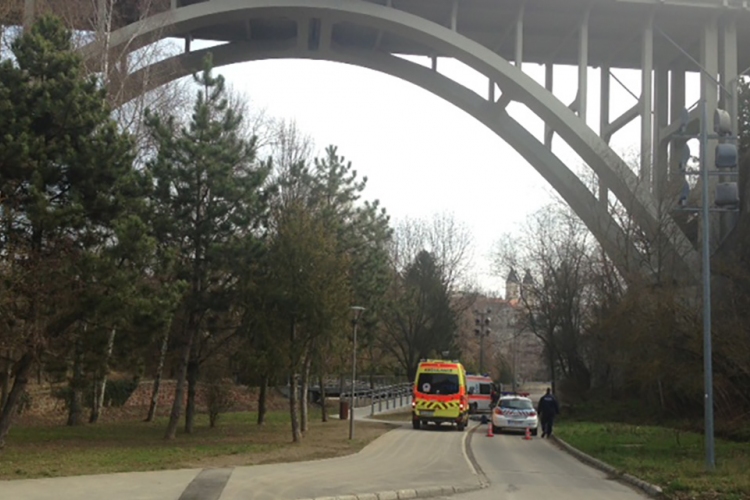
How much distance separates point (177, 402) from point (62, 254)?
7535mm

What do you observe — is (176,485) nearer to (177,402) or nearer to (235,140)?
(177,402)

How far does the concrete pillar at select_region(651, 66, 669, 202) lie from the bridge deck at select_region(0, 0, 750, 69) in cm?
78

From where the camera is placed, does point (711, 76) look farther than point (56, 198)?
Yes

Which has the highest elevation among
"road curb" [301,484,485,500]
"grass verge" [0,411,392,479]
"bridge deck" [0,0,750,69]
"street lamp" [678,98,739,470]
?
"bridge deck" [0,0,750,69]

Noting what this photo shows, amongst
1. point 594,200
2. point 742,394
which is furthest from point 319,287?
point 594,200

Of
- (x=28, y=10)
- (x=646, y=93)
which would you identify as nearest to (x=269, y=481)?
(x=28, y=10)

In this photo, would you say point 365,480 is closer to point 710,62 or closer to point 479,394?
point 710,62

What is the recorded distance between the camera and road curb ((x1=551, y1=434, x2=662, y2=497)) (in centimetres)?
1455

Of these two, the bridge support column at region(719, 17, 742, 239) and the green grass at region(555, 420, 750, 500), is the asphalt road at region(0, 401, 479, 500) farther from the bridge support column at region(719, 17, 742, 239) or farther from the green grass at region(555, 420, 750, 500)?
the bridge support column at region(719, 17, 742, 239)

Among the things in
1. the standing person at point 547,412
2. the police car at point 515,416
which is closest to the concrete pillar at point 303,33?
the police car at point 515,416

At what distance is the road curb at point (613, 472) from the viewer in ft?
47.7

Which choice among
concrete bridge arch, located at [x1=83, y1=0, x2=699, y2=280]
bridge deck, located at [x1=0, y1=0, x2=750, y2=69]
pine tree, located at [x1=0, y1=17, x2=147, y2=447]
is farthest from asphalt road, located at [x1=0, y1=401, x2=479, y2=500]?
bridge deck, located at [x1=0, y1=0, x2=750, y2=69]

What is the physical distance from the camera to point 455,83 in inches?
1399

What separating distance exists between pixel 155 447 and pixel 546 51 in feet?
80.2
